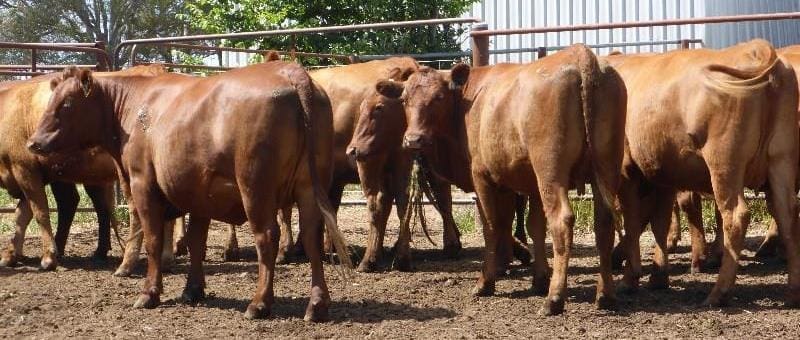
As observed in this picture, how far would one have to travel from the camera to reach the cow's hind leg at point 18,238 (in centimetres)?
1075

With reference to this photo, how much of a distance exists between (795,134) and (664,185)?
1.14 metres

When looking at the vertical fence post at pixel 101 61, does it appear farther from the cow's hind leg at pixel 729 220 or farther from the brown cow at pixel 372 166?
the cow's hind leg at pixel 729 220

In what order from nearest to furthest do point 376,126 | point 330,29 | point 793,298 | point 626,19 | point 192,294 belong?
point 793,298, point 192,294, point 376,126, point 330,29, point 626,19

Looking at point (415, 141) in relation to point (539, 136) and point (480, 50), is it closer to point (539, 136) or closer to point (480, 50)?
point (539, 136)

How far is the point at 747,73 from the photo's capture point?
7805 millimetres

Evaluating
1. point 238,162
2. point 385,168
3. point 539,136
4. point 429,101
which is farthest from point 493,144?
point 385,168

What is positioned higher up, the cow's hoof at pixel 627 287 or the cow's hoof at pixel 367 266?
the cow's hoof at pixel 627 287

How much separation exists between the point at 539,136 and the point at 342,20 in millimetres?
12310

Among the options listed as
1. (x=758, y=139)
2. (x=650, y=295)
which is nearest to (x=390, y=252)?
(x=650, y=295)

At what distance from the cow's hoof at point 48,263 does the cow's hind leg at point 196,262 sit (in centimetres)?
232

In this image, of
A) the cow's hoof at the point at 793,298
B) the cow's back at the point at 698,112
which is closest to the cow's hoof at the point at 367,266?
the cow's back at the point at 698,112

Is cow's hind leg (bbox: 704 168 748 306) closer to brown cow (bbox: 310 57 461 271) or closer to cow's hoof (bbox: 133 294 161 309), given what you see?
brown cow (bbox: 310 57 461 271)

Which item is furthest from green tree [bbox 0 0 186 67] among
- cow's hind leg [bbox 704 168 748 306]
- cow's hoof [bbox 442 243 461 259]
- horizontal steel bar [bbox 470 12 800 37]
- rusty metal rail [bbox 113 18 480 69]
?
cow's hind leg [bbox 704 168 748 306]

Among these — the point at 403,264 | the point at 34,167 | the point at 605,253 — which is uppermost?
the point at 34,167
